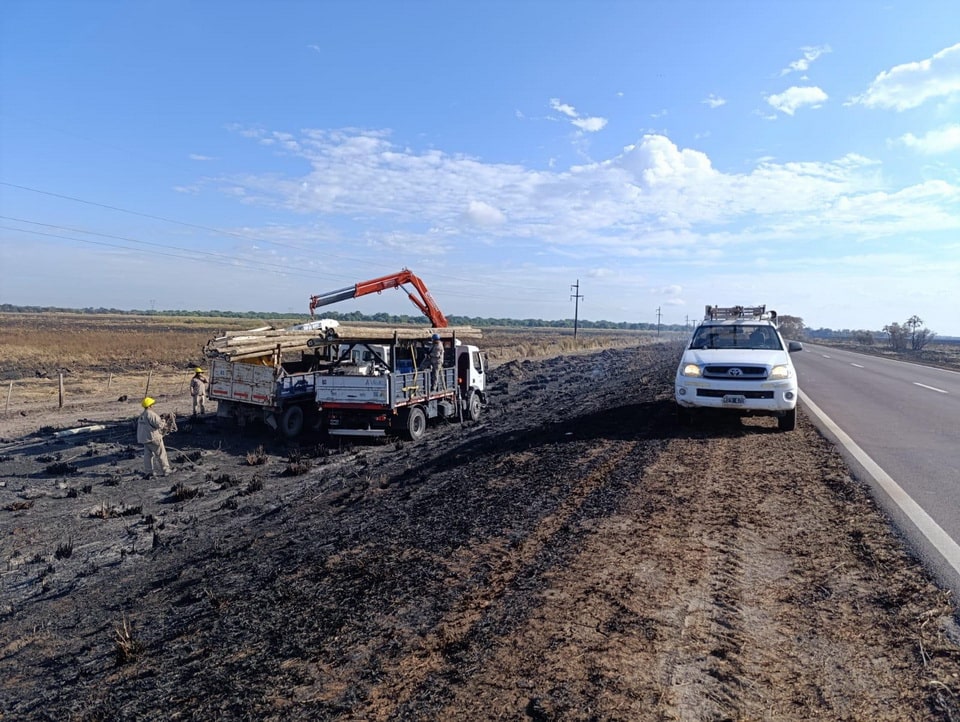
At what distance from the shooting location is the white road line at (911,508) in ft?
16.8

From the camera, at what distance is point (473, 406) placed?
18.9 meters

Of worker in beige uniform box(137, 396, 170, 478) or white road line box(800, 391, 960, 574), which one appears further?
worker in beige uniform box(137, 396, 170, 478)

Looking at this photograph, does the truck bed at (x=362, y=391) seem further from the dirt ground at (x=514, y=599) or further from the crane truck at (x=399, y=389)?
the dirt ground at (x=514, y=599)

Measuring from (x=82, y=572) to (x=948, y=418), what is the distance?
14.9 meters

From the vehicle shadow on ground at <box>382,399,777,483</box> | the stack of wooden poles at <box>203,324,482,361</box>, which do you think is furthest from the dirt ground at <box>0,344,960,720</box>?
the stack of wooden poles at <box>203,324,482,361</box>

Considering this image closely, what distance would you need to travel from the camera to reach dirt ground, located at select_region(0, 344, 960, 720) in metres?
3.40

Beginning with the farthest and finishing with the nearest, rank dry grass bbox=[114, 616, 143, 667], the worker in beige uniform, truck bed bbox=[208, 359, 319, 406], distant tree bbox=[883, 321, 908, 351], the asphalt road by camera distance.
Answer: distant tree bbox=[883, 321, 908, 351] < truck bed bbox=[208, 359, 319, 406] < the worker in beige uniform < the asphalt road < dry grass bbox=[114, 616, 143, 667]

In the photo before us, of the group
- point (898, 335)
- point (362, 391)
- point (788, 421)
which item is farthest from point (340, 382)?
point (898, 335)

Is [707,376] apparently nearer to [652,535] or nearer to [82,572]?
[652,535]

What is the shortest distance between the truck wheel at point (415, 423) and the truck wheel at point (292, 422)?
2975 mm

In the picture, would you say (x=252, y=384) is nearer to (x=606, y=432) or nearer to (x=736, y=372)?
(x=606, y=432)

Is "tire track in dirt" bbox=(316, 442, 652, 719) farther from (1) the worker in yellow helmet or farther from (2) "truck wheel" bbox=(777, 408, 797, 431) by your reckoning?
(1) the worker in yellow helmet

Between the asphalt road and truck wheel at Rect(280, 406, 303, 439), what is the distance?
40.6 ft

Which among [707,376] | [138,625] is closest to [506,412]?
[707,376]
